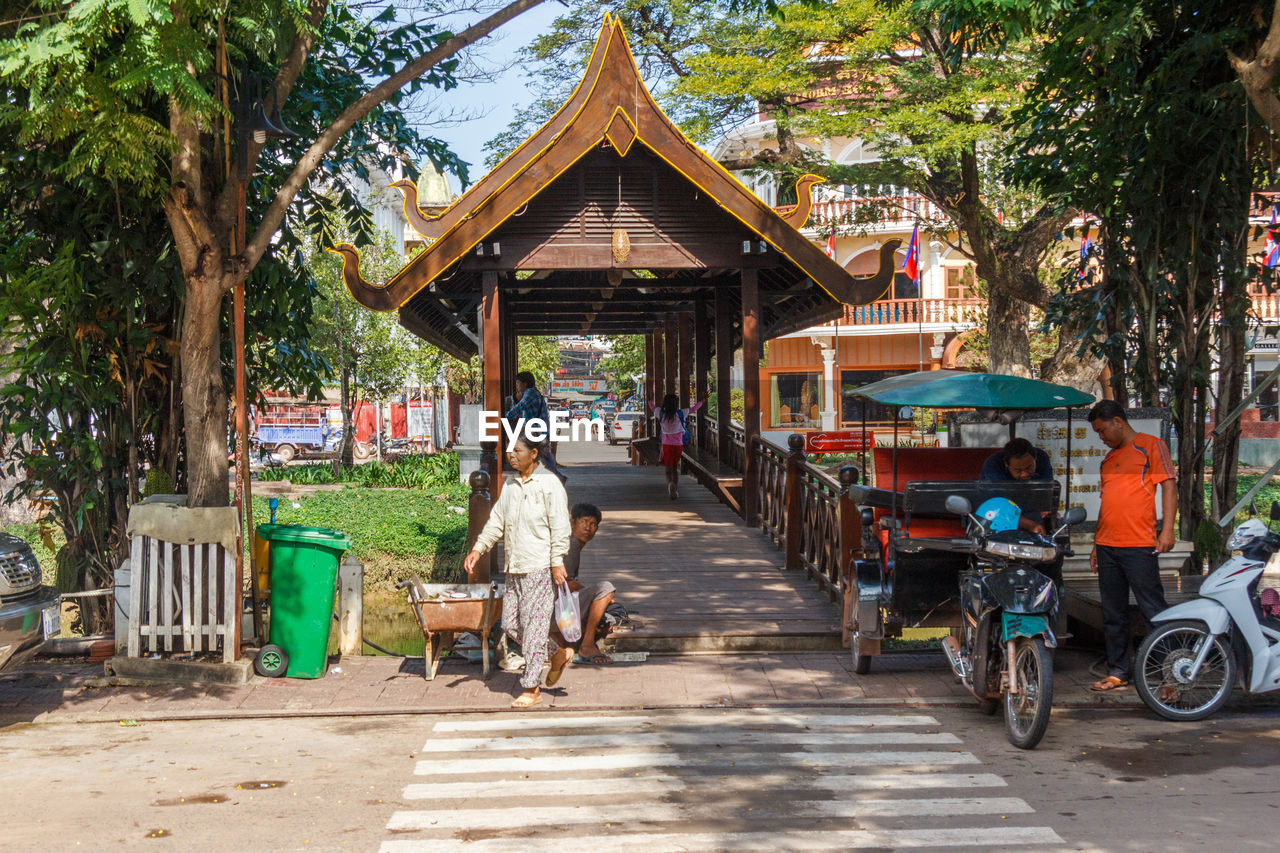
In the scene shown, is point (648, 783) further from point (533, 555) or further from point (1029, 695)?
point (1029, 695)

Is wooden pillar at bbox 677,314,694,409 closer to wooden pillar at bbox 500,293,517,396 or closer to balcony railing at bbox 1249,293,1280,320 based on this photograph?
wooden pillar at bbox 500,293,517,396

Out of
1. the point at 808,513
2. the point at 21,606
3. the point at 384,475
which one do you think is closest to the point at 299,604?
the point at 21,606

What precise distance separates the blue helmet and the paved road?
129cm

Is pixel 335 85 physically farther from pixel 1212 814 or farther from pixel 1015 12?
pixel 1212 814

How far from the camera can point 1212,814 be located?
579cm

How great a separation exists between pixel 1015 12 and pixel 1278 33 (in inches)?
95.8

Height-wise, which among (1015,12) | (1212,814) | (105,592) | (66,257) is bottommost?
(1212,814)

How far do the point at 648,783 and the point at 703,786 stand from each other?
0.30 meters

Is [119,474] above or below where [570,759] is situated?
above

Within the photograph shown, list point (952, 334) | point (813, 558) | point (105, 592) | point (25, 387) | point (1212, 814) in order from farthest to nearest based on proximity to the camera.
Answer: point (952, 334) → point (813, 558) → point (25, 387) → point (105, 592) → point (1212, 814)

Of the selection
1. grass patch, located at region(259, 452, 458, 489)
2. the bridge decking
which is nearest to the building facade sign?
grass patch, located at region(259, 452, 458, 489)

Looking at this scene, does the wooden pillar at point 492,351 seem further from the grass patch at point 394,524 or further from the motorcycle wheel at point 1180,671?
the motorcycle wheel at point 1180,671

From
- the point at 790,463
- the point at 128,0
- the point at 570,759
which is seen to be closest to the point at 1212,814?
the point at 570,759

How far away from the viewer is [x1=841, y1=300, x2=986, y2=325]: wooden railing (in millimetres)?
40188
